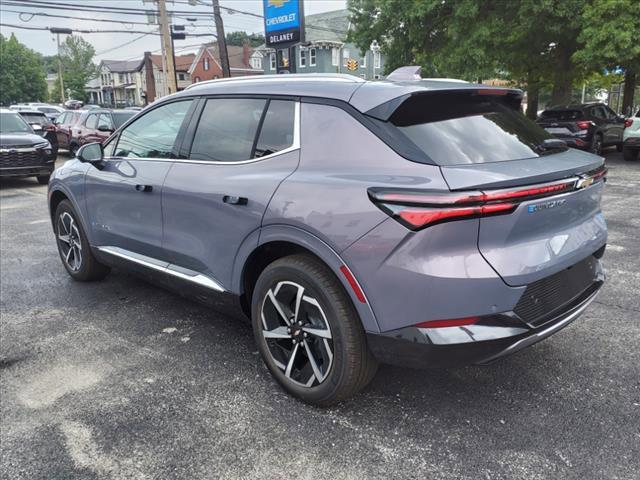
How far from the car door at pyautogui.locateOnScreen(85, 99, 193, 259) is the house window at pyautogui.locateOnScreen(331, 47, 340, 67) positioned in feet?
150

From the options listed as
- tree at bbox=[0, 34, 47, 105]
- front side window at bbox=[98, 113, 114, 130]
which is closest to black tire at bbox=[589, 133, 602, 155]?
front side window at bbox=[98, 113, 114, 130]

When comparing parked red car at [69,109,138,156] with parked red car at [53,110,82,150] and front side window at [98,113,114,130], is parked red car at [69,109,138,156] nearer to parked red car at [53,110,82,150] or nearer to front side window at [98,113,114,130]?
front side window at [98,113,114,130]

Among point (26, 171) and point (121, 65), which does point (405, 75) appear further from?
point (121, 65)

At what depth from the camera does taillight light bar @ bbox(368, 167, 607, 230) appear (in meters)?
2.19

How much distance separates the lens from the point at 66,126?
17375mm

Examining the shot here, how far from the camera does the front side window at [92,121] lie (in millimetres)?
15344

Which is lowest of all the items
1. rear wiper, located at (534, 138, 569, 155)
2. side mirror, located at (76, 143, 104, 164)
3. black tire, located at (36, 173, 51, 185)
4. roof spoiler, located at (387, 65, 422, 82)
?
black tire, located at (36, 173, 51, 185)

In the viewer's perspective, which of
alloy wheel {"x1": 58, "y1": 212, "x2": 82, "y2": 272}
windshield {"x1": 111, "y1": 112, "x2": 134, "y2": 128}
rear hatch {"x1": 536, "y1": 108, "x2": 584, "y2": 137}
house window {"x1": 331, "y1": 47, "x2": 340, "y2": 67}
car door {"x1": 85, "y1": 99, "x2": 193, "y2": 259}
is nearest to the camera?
car door {"x1": 85, "y1": 99, "x2": 193, "y2": 259}

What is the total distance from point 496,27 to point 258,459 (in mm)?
16165

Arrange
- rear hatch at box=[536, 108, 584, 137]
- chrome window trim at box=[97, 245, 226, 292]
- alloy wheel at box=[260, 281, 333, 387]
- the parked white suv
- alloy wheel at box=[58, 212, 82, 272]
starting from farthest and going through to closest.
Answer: rear hatch at box=[536, 108, 584, 137]
the parked white suv
alloy wheel at box=[58, 212, 82, 272]
chrome window trim at box=[97, 245, 226, 292]
alloy wheel at box=[260, 281, 333, 387]

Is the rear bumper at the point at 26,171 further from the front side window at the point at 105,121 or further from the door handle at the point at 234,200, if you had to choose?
the door handle at the point at 234,200

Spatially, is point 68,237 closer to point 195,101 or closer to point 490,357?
point 195,101

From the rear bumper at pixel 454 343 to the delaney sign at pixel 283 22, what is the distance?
38.3 feet

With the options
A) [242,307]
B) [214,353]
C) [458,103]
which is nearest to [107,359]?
[214,353]
